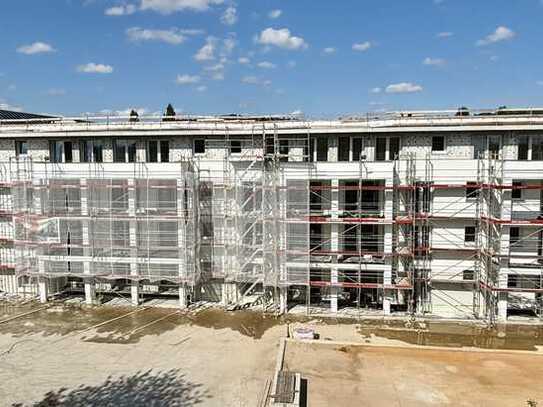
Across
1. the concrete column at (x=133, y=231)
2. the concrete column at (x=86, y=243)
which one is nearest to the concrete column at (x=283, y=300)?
the concrete column at (x=133, y=231)

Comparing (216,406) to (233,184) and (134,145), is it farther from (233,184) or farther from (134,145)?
(134,145)

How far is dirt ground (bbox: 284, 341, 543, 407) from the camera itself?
14578 mm

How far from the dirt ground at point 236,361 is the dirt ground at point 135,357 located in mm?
46

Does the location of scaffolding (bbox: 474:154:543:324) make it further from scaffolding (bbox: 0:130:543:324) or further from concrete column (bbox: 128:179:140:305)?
concrete column (bbox: 128:179:140:305)

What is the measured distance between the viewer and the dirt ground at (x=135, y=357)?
15117 millimetres

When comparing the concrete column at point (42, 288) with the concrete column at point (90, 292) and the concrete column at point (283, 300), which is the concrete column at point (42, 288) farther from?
the concrete column at point (283, 300)

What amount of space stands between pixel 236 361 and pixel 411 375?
685 cm

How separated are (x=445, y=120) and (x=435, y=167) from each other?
2776 millimetres

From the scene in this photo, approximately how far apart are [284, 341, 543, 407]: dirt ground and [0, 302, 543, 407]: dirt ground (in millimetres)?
38

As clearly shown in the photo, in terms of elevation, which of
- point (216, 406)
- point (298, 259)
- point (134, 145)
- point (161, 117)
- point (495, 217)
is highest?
point (161, 117)

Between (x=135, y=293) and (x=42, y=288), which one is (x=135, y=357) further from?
(x=42, y=288)

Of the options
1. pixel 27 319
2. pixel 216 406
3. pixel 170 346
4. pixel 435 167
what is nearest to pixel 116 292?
pixel 27 319

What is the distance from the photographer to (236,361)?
57.9 ft

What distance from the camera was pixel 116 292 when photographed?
26.2m
